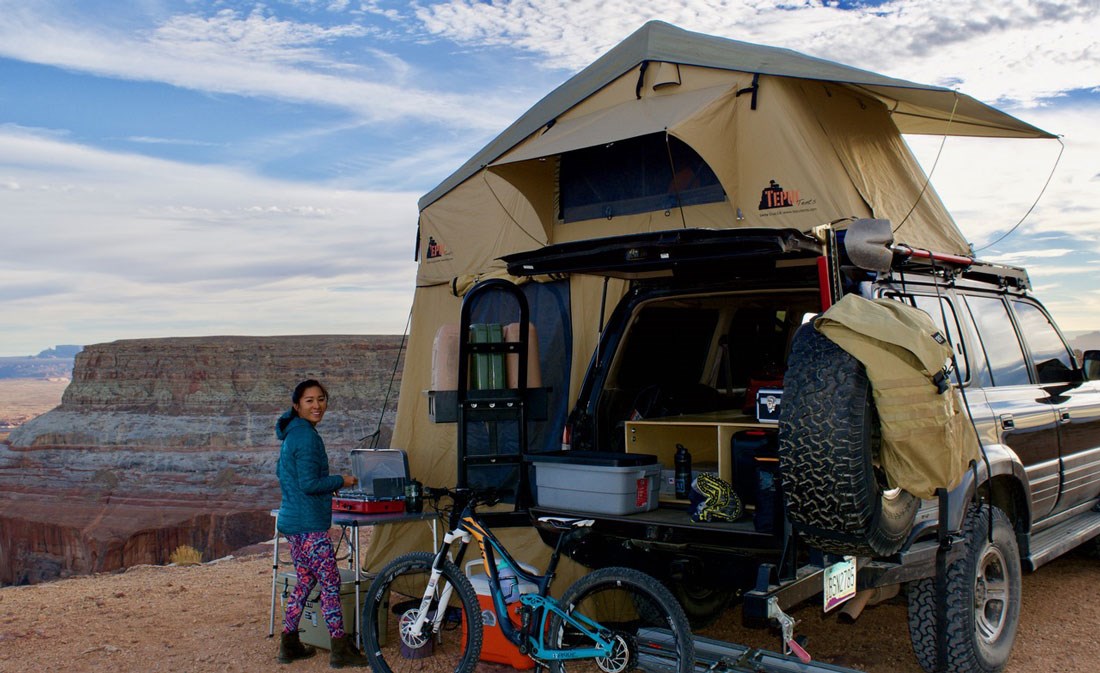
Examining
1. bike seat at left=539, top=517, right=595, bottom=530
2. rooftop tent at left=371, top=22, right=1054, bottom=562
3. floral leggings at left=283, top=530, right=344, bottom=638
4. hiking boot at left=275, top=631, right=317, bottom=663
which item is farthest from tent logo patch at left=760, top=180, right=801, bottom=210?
hiking boot at left=275, top=631, right=317, bottom=663

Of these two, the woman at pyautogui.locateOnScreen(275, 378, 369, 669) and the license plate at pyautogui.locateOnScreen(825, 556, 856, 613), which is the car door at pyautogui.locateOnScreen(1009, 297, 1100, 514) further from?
the woman at pyautogui.locateOnScreen(275, 378, 369, 669)

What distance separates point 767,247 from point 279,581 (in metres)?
4.25

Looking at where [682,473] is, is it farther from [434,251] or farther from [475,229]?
[434,251]

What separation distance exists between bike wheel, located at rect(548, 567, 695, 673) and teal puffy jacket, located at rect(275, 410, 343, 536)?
184 centimetres

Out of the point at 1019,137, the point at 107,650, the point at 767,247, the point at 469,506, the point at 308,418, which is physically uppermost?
the point at 1019,137

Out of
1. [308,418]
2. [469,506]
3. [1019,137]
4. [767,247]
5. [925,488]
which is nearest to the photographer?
[925,488]

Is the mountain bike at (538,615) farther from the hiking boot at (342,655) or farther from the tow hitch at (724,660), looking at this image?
the hiking boot at (342,655)

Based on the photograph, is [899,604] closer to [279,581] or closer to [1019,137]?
[1019,137]

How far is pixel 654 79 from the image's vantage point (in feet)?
22.6

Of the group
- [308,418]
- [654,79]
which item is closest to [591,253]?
[308,418]

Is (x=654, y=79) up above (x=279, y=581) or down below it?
above

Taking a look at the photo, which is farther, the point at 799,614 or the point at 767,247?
the point at 799,614

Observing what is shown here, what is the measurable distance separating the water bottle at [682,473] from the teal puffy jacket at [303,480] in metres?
1.97

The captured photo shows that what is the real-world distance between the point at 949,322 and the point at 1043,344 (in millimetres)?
1567
